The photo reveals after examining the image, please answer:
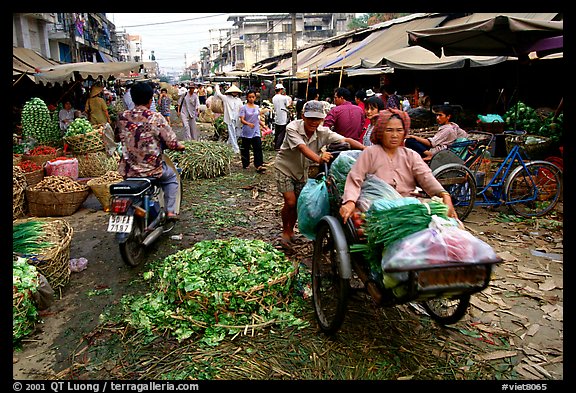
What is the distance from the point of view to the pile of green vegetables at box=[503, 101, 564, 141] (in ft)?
25.5

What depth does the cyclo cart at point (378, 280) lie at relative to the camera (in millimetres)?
2461

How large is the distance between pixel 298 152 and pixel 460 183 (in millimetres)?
2953

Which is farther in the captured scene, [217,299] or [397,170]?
[217,299]

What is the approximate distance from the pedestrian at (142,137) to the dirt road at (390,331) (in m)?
1.18

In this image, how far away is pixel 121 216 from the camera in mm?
4570

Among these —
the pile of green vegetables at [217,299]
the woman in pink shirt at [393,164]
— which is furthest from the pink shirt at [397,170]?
the pile of green vegetables at [217,299]

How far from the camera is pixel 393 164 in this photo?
11.2 feet

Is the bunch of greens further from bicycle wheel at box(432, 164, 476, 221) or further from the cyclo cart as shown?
bicycle wheel at box(432, 164, 476, 221)

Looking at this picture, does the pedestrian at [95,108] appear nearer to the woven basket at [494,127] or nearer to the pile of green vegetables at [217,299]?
the pile of green vegetables at [217,299]

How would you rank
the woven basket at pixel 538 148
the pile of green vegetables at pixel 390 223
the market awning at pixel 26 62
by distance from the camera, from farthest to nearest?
the market awning at pixel 26 62 < the woven basket at pixel 538 148 < the pile of green vegetables at pixel 390 223

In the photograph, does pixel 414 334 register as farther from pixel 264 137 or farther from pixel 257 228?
pixel 264 137

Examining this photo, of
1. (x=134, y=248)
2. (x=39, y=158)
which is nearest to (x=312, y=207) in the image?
(x=134, y=248)

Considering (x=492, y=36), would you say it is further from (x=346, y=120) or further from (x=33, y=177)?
(x=33, y=177)

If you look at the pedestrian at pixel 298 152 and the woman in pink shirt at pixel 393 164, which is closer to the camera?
the woman in pink shirt at pixel 393 164
